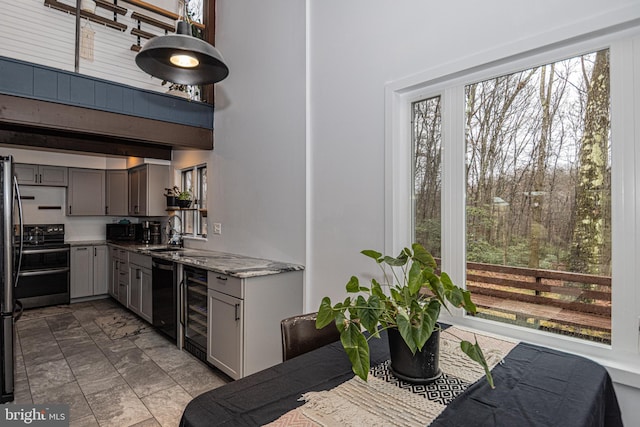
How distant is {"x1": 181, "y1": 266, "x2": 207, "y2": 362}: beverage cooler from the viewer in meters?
3.08

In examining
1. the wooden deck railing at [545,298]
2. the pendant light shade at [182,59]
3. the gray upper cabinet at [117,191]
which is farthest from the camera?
the gray upper cabinet at [117,191]

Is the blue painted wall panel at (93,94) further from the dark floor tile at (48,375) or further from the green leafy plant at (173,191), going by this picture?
the dark floor tile at (48,375)

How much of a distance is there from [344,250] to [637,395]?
169 centimetres

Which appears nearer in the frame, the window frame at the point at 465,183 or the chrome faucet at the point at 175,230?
the window frame at the point at 465,183

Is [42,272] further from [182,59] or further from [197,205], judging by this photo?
[182,59]

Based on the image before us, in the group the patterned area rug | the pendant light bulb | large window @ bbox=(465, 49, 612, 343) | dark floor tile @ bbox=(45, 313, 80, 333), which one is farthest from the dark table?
dark floor tile @ bbox=(45, 313, 80, 333)

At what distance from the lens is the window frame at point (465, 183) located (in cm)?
144

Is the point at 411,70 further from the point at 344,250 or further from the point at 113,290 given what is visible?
the point at 113,290

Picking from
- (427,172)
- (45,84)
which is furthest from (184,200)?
(427,172)

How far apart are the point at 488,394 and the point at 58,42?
4.68 m

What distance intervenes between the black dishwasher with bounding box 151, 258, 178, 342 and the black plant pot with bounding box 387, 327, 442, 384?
284cm

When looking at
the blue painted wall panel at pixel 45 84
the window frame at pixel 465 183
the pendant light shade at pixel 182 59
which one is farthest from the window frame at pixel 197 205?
the window frame at pixel 465 183

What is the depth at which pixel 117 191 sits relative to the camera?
5609 mm

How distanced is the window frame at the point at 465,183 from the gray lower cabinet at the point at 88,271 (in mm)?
5225
